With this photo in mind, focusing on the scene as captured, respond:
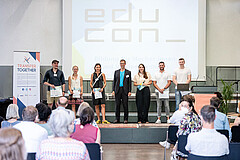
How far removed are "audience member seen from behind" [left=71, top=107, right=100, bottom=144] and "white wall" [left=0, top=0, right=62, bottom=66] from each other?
715 centimetres

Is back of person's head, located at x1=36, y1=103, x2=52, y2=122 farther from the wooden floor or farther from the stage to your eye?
the stage

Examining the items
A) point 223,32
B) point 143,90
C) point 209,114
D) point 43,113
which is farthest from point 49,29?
point 209,114

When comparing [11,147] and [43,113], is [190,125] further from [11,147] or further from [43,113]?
[11,147]

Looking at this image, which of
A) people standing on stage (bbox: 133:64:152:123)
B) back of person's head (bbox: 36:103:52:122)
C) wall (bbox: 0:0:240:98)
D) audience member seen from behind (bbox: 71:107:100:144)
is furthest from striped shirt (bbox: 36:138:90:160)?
wall (bbox: 0:0:240:98)

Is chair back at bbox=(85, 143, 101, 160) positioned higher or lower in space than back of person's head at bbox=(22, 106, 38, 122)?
lower

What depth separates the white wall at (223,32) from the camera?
1033 centimetres

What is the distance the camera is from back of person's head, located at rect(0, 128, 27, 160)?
168 centimetres

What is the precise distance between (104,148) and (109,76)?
3.81 metres

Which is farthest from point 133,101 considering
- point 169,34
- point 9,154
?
point 9,154

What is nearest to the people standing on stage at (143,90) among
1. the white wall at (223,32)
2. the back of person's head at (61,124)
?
the white wall at (223,32)

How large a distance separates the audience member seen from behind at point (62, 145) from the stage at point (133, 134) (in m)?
4.34

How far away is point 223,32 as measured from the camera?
33.9 feet

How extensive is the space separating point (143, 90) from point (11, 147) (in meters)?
6.15

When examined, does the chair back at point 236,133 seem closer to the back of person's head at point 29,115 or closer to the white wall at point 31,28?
the back of person's head at point 29,115
